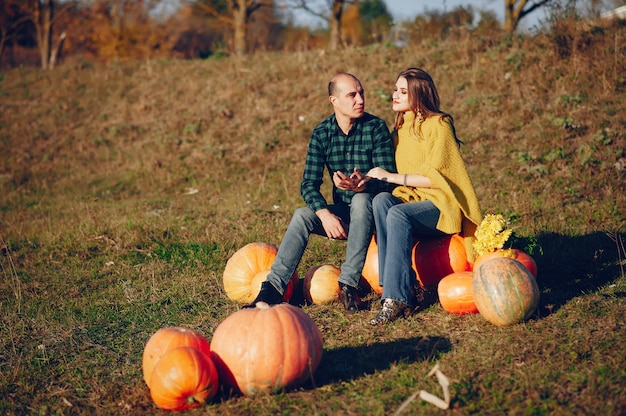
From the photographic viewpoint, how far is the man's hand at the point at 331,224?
4.77 meters

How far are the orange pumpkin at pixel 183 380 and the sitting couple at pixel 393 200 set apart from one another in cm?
135

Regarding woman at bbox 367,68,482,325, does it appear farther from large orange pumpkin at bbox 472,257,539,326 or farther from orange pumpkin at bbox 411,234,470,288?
large orange pumpkin at bbox 472,257,539,326

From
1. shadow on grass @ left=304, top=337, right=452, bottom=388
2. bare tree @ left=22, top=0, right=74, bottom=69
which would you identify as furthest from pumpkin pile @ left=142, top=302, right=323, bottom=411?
Result: bare tree @ left=22, top=0, right=74, bottom=69

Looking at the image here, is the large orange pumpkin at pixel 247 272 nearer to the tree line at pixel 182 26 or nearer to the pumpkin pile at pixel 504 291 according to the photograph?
the pumpkin pile at pixel 504 291

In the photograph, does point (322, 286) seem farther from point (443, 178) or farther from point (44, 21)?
point (44, 21)

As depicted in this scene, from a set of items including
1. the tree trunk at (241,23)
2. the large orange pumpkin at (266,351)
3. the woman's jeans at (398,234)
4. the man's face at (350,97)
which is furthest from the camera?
the tree trunk at (241,23)

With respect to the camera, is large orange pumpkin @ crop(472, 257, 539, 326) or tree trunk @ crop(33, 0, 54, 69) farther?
tree trunk @ crop(33, 0, 54, 69)

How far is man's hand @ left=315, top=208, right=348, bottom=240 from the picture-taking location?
477 centimetres

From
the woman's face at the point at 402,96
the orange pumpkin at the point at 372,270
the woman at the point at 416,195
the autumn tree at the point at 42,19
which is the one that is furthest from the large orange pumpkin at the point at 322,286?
the autumn tree at the point at 42,19

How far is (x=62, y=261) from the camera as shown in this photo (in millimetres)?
6836

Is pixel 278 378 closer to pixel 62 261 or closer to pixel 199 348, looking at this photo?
pixel 199 348

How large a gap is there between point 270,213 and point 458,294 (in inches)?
162

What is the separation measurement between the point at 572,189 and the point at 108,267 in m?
5.79

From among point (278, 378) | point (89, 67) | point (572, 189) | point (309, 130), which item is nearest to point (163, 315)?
point (278, 378)
